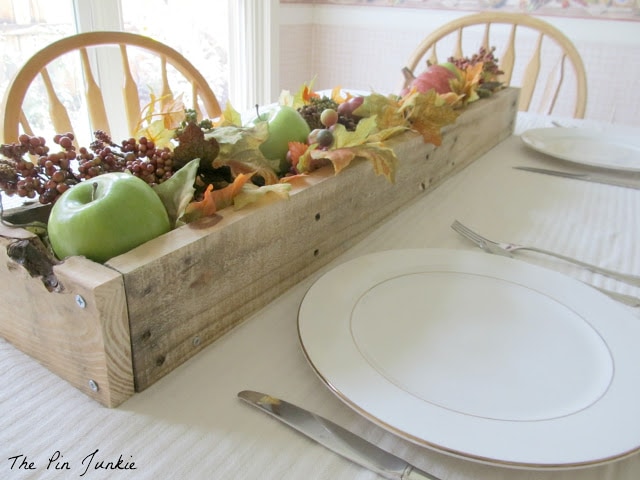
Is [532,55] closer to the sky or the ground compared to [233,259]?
closer to the sky

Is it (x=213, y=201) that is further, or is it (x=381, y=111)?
(x=381, y=111)

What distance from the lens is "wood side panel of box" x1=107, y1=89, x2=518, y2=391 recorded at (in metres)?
0.37

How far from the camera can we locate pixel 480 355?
42 cm

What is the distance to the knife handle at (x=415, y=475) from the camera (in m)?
0.32

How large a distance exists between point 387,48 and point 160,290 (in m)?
2.43

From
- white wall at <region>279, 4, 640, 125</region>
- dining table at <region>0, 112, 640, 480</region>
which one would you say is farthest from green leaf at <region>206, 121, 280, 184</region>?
white wall at <region>279, 4, 640, 125</region>

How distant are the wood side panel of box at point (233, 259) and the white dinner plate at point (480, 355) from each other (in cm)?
6

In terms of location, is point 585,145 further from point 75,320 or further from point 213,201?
point 75,320

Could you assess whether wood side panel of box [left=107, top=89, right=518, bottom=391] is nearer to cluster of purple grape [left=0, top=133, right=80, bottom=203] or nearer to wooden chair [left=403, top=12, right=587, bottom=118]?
cluster of purple grape [left=0, top=133, right=80, bottom=203]

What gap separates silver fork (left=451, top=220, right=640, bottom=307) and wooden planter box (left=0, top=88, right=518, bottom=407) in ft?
0.65

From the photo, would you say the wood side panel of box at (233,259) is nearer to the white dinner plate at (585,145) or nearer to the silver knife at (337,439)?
the silver knife at (337,439)

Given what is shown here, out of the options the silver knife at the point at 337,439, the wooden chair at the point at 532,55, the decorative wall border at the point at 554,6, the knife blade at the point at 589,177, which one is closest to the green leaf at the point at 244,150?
the silver knife at the point at 337,439

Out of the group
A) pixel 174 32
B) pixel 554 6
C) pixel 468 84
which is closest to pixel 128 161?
pixel 468 84

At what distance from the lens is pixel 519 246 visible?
630 mm
